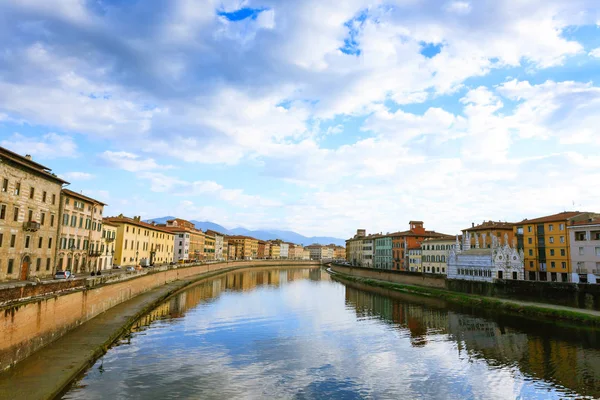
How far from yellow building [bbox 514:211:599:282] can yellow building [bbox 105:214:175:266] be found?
78.9 meters

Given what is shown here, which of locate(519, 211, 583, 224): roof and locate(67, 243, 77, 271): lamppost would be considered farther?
locate(519, 211, 583, 224): roof

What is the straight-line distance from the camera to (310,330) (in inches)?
1565

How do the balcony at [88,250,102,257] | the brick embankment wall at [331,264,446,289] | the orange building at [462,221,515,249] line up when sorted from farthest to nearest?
the orange building at [462,221,515,249] → the brick embankment wall at [331,264,446,289] → the balcony at [88,250,102,257]

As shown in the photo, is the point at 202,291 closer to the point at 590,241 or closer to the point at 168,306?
the point at 168,306

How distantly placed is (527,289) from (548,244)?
74.2ft

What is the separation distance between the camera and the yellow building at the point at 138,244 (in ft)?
252

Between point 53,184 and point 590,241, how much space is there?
257 feet

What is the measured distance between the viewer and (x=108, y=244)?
70125 millimetres

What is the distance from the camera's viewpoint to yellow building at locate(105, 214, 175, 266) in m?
76.7

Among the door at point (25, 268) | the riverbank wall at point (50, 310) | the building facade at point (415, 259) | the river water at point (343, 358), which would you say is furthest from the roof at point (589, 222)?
the door at point (25, 268)

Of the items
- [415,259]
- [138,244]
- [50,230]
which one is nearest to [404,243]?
[415,259]

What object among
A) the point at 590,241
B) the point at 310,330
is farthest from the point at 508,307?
the point at 310,330

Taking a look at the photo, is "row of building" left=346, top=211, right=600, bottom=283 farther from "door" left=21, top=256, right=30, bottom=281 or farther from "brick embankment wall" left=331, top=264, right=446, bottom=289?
"door" left=21, top=256, right=30, bottom=281

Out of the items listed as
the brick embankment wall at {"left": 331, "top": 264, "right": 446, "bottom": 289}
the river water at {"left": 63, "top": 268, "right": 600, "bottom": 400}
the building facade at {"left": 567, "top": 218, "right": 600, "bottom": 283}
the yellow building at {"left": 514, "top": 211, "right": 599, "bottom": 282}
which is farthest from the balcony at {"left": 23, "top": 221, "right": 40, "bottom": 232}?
the yellow building at {"left": 514, "top": 211, "right": 599, "bottom": 282}
